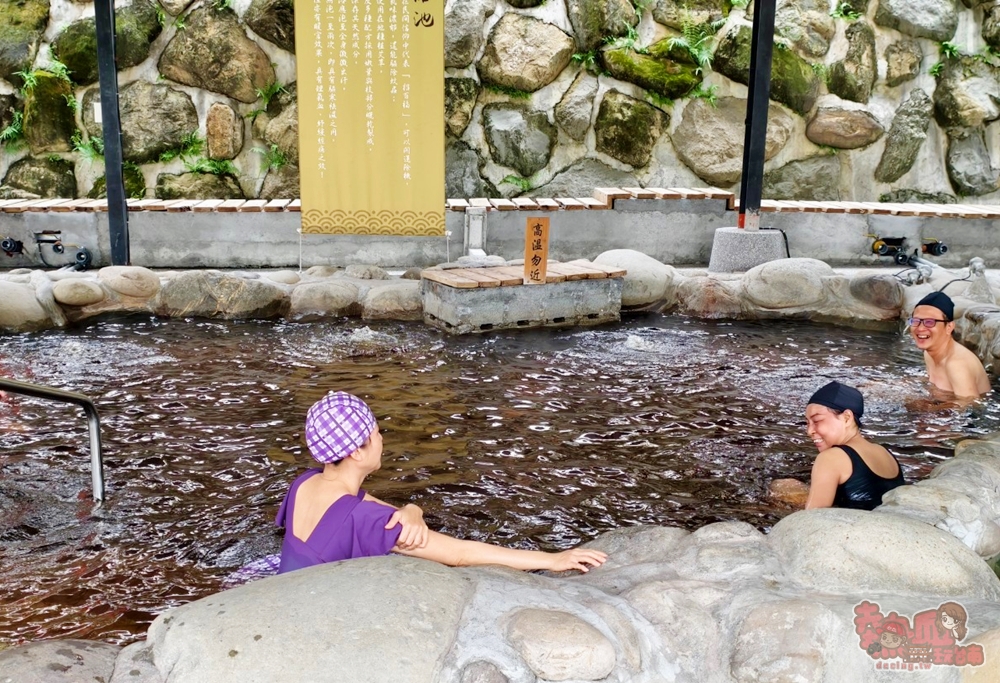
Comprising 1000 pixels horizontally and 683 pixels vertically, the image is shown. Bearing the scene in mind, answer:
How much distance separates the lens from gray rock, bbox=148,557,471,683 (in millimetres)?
2262

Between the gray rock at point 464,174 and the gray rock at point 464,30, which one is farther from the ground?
the gray rock at point 464,30

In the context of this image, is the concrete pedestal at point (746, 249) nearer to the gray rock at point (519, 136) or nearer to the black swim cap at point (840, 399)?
the gray rock at point (519, 136)

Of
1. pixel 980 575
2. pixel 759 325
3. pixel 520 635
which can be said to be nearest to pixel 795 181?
pixel 759 325

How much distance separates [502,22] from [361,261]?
228 inches

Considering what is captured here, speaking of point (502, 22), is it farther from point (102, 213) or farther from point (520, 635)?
point (520, 635)

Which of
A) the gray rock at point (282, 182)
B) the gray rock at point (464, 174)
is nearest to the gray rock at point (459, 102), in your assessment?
the gray rock at point (464, 174)

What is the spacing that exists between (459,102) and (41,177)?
6.68 m

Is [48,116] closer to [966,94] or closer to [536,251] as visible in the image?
[536,251]

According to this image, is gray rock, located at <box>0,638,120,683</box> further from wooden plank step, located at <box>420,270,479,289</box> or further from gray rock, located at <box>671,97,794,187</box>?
gray rock, located at <box>671,97,794,187</box>

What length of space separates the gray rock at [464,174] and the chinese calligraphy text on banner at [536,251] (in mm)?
5990

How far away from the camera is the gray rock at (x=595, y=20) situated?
14289 mm

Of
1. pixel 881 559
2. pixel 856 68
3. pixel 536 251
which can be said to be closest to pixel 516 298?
pixel 536 251

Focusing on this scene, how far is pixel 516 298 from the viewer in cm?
845

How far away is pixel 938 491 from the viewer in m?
3.72
